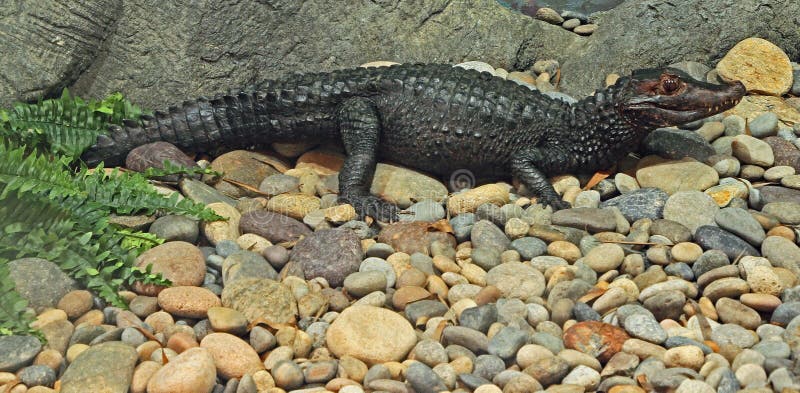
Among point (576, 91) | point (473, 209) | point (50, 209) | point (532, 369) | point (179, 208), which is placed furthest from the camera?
point (576, 91)

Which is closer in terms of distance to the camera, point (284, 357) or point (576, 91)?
point (284, 357)

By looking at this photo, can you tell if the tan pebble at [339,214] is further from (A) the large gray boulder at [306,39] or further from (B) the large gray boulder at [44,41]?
(B) the large gray boulder at [44,41]

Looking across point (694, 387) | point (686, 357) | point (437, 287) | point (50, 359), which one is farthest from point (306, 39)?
point (694, 387)

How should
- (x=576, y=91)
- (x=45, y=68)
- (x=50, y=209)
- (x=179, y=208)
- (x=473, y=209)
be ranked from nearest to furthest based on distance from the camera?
1. (x=50, y=209)
2. (x=179, y=208)
3. (x=473, y=209)
4. (x=45, y=68)
5. (x=576, y=91)

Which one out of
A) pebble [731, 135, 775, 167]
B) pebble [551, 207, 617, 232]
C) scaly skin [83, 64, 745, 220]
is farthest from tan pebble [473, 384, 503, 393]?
pebble [731, 135, 775, 167]

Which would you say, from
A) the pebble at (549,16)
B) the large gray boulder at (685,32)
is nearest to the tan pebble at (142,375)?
the large gray boulder at (685,32)

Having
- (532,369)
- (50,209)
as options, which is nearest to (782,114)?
(532,369)

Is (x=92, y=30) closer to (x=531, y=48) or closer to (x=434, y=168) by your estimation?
(x=434, y=168)

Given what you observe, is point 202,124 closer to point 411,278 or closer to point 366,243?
point 366,243
